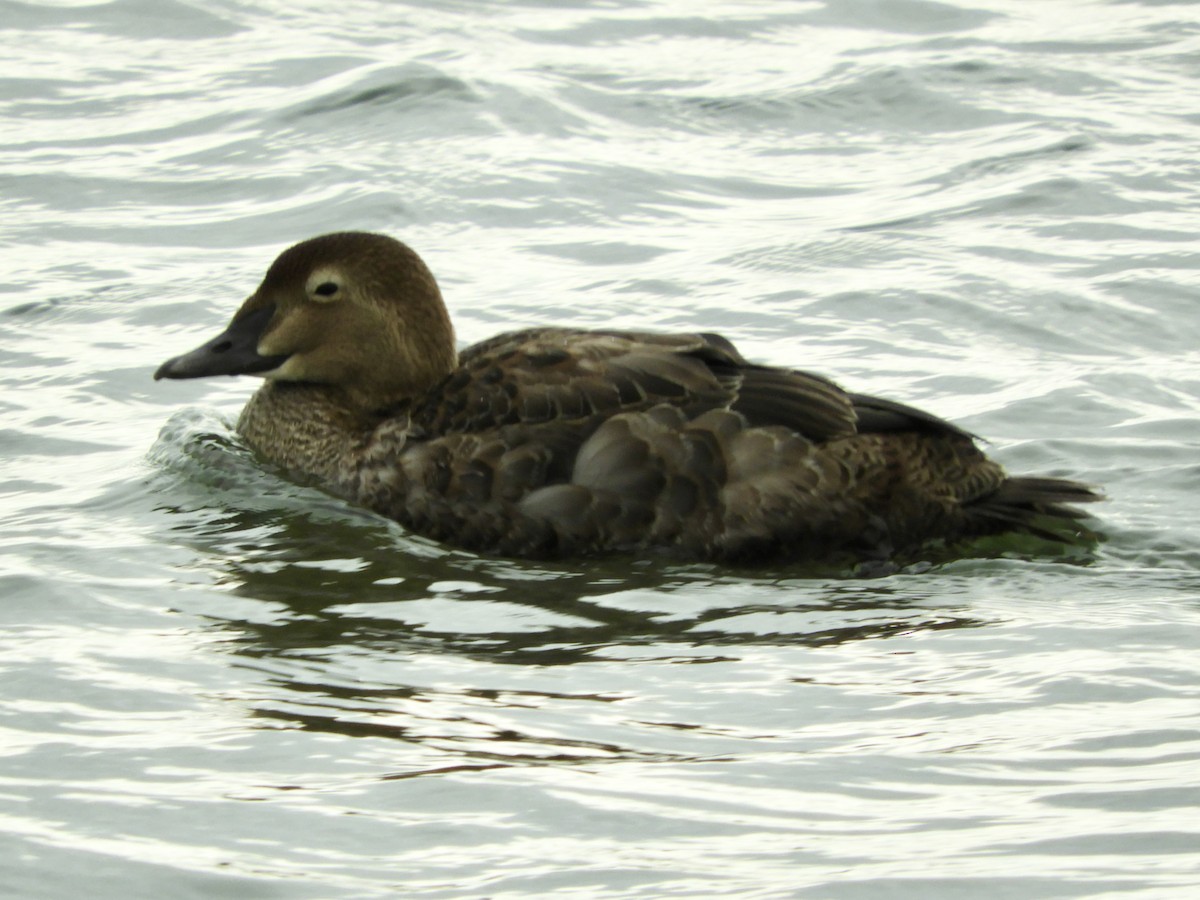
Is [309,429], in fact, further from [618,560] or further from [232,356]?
[618,560]

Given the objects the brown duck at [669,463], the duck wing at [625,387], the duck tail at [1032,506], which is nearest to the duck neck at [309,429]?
the brown duck at [669,463]

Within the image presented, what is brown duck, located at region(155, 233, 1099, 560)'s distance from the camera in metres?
7.04

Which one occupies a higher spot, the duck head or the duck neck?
the duck head

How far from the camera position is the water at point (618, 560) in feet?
15.9

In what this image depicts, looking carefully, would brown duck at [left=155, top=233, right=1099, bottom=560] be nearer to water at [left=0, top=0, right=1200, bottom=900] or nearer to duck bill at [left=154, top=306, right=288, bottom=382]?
water at [left=0, top=0, right=1200, bottom=900]

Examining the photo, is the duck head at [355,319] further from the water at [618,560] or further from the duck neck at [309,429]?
the water at [618,560]

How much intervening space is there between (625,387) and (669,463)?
32 cm

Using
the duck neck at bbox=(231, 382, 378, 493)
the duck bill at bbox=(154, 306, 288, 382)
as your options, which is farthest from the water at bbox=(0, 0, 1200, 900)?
the duck bill at bbox=(154, 306, 288, 382)

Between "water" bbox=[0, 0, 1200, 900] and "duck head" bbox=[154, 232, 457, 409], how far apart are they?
499mm

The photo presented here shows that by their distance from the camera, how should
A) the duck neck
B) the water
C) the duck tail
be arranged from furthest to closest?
the duck neck
the duck tail
the water

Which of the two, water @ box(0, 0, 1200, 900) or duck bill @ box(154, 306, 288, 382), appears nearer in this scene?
water @ box(0, 0, 1200, 900)

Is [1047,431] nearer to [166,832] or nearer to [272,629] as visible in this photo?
[272,629]

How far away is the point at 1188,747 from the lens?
5.27 meters

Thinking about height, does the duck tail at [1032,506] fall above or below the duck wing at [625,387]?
below
